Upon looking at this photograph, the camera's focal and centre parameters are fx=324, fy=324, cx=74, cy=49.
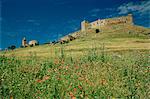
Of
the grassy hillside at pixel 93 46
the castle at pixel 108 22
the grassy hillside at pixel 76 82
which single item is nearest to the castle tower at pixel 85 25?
the castle at pixel 108 22

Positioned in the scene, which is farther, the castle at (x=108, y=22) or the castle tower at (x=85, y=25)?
the castle tower at (x=85, y=25)

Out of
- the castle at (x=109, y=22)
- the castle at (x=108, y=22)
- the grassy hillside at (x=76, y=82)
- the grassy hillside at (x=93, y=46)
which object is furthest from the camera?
the castle at (x=108, y=22)

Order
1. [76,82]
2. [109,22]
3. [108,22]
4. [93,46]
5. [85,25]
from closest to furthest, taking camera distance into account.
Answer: [76,82], [93,46], [109,22], [108,22], [85,25]

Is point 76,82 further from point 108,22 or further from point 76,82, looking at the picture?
point 108,22

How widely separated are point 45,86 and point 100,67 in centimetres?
299

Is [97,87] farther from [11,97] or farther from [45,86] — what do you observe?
[11,97]

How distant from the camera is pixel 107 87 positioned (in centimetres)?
984

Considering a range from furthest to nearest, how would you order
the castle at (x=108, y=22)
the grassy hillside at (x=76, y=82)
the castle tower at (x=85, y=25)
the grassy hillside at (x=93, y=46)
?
the castle tower at (x=85, y=25)
the castle at (x=108, y=22)
the grassy hillside at (x=93, y=46)
the grassy hillside at (x=76, y=82)

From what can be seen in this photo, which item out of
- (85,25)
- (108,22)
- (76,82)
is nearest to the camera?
(76,82)

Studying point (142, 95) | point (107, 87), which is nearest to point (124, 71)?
point (107, 87)

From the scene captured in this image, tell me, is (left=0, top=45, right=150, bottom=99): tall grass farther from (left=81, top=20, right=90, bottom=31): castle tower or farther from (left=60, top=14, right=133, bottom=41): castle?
(left=81, top=20, right=90, bottom=31): castle tower

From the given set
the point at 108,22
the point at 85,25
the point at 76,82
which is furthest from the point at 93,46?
the point at 85,25

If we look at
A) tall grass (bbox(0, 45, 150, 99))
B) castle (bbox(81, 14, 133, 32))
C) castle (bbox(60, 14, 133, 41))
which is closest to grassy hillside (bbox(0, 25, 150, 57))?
tall grass (bbox(0, 45, 150, 99))

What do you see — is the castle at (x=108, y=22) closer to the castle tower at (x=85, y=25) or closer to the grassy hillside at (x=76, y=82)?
the castle tower at (x=85, y=25)
